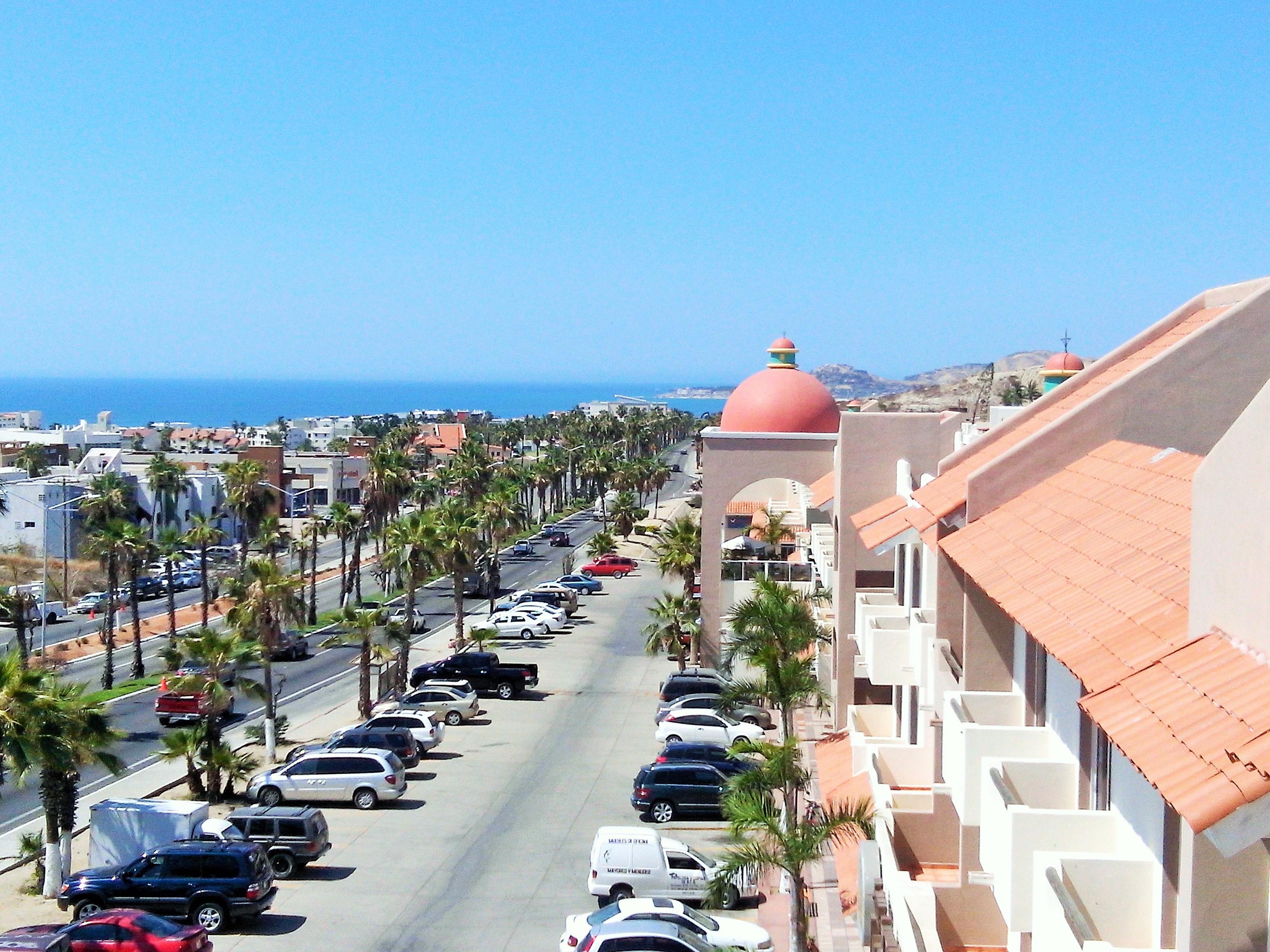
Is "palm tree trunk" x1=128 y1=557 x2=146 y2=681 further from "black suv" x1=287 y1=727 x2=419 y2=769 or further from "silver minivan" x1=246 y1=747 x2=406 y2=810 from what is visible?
"silver minivan" x1=246 y1=747 x2=406 y2=810

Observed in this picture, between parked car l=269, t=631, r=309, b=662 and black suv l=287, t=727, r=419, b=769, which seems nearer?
black suv l=287, t=727, r=419, b=769

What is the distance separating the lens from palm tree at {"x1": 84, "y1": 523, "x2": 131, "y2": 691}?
1946 inches

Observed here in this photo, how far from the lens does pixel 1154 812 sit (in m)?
8.48

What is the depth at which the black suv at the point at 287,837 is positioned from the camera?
2625 cm

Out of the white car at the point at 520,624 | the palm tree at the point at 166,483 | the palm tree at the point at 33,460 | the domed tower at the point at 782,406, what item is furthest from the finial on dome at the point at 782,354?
the palm tree at the point at 33,460

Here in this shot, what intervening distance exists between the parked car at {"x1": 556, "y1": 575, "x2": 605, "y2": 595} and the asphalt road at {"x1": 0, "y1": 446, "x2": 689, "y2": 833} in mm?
3872

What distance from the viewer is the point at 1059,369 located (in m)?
35.0

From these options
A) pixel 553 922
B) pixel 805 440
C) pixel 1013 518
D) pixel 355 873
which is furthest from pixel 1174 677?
pixel 805 440

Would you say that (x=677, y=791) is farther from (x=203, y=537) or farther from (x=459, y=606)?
(x=203, y=537)

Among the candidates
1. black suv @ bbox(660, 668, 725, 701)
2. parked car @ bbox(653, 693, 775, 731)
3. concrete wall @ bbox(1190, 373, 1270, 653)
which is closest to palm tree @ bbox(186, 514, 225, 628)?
black suv @ bbox(660, 668, 725, 701)

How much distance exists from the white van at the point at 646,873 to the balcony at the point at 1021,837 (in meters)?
14.9

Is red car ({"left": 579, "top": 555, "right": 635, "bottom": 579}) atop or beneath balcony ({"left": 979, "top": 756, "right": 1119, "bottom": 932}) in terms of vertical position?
beneath

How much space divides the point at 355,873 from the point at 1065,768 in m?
19.4

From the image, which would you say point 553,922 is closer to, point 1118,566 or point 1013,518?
point 1013,518
